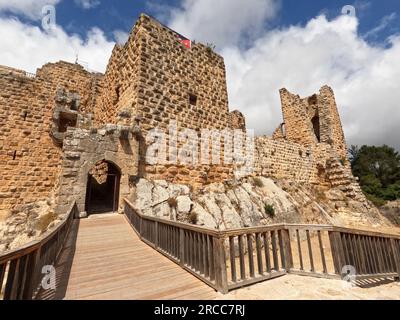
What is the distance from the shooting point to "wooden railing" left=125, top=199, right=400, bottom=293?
356cm

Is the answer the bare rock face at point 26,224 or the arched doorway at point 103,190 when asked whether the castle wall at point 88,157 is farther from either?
the bare rock face at point 26,224

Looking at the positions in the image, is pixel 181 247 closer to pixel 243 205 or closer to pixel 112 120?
pixel 243 205

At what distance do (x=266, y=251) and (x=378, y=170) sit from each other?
3599cm

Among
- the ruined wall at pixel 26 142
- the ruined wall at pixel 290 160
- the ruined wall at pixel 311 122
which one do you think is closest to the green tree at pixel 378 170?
the ruined wall at pixel 311 122

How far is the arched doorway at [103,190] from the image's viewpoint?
377 inches

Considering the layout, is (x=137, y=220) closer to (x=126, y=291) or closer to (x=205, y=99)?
(x=126, y=291)

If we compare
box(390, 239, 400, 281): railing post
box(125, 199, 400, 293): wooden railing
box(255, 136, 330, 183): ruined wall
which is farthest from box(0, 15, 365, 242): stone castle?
box(390, 239, 400, 281): railing post

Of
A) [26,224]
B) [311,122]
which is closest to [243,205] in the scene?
[26,224]

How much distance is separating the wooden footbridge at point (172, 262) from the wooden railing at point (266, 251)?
0.05 ft

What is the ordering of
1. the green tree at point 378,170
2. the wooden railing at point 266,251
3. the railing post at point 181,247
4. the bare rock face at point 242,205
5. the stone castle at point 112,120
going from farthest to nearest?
the green tree at point 378,170
the stone castle at point 112,120
the bare rock face at point 242,205
the railing post at point 181,247
the wooden railing at point 266,251

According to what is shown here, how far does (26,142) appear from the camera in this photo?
10977mm

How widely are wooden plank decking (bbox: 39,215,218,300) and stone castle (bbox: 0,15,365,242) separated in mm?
3387
